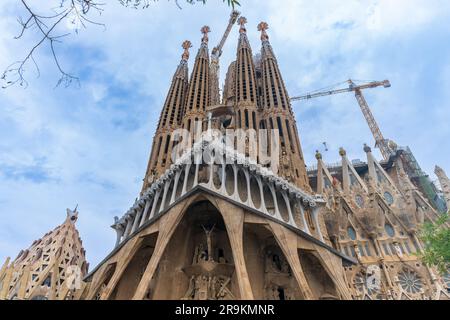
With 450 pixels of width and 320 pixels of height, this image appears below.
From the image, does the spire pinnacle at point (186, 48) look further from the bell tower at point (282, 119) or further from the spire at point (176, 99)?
the bell tower at point (282, 119)

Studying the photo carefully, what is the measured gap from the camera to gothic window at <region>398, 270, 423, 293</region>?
17.3 metres

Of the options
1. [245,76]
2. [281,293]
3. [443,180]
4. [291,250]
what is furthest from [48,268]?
[443,180]

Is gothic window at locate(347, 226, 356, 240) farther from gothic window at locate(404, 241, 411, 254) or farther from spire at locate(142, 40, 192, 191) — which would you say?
spire at locate(142, 40, 192, 191)

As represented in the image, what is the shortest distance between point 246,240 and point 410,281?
409 inches

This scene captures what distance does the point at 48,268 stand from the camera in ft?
60.3

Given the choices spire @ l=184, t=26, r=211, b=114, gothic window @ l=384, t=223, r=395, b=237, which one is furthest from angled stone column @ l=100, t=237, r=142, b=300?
gothic window @ l=384, t=223, r=395, b=237

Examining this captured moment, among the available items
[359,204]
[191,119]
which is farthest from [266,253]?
[191,119]

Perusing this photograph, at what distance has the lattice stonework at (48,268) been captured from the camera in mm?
17297

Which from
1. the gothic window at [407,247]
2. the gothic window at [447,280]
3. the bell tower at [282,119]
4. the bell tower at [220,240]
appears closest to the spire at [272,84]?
the bell tower at [282,119]

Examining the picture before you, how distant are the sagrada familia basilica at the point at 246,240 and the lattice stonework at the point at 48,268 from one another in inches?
2.7

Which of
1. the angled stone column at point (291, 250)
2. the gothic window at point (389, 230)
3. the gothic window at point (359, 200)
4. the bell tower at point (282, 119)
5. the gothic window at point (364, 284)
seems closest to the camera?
the angled stone column at point (291, 250)

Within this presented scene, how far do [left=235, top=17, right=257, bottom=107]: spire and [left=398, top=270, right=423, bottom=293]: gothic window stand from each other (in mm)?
16491
